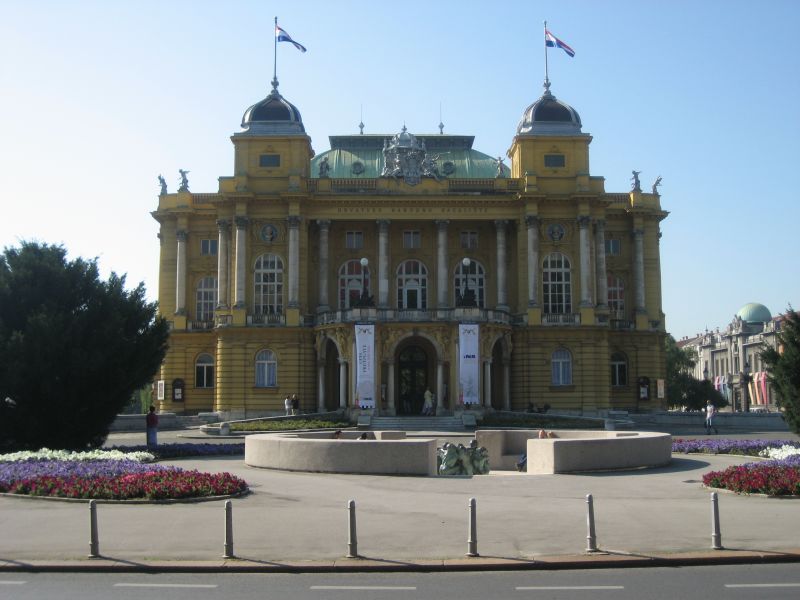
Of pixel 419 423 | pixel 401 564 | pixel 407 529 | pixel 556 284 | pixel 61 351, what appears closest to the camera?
pixel 401 564

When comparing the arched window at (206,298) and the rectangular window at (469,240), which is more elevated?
the rectangular window at (469,240)

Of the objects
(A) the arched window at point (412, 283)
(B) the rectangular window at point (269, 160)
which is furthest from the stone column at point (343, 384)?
(B) the rectangular window at point (269, 160)

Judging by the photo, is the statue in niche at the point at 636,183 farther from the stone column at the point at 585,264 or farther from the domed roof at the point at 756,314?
the domed roof at the point at 756,314

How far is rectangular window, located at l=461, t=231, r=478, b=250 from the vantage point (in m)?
72.6

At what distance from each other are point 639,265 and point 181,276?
3567cm

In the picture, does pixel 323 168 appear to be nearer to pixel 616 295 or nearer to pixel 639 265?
pixel 616 295

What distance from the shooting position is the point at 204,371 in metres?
72.9

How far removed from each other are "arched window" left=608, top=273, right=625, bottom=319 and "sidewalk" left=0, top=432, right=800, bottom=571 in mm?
50674

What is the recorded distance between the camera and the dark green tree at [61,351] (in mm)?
33844

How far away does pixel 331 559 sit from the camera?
16031mm

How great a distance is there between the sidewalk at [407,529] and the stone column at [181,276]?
1919 inches

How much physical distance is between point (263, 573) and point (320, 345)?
5225cm

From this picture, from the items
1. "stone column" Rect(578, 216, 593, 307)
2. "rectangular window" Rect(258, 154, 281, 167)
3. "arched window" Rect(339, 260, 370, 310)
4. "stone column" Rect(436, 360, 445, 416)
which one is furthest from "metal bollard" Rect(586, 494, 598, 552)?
"rectangular window" Rect(258, 154, 281, 167)

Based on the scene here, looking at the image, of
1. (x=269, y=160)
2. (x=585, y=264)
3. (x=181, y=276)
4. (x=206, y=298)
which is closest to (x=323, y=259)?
(x=269, y=160)
